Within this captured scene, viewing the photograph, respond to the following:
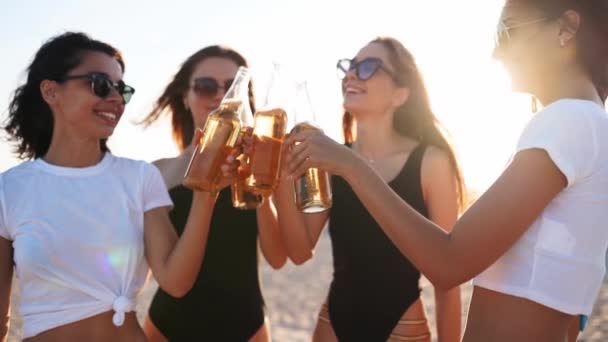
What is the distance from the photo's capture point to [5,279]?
346cm

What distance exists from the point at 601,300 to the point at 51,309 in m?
14.5

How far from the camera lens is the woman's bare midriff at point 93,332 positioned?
10.9ft

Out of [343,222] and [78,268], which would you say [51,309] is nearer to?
[78,268]

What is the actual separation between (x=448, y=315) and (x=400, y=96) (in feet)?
4.23

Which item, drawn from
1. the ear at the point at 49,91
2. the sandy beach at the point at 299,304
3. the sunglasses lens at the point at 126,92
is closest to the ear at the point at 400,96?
the sunglasses lens at the point at 126,92

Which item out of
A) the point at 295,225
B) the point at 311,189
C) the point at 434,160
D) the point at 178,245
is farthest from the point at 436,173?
the point at 178,245

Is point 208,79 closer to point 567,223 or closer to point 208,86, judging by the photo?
point 208,86

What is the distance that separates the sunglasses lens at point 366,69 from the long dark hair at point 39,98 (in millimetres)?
1357

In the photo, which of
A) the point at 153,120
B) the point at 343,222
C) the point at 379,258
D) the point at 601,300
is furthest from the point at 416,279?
the point at 601,300

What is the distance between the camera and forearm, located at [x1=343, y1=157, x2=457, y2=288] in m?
2.38

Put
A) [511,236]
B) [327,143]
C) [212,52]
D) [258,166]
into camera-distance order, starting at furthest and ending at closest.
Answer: [212,52]
[258,166]
[327,143]
[511,236]

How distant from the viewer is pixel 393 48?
4641 mm

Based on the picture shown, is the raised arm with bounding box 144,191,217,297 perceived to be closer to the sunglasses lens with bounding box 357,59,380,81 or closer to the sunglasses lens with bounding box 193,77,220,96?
the sunglasses lens with bounding box 193,77,220,96

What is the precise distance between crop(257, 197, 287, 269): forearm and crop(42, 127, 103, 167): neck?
0.96 meters
